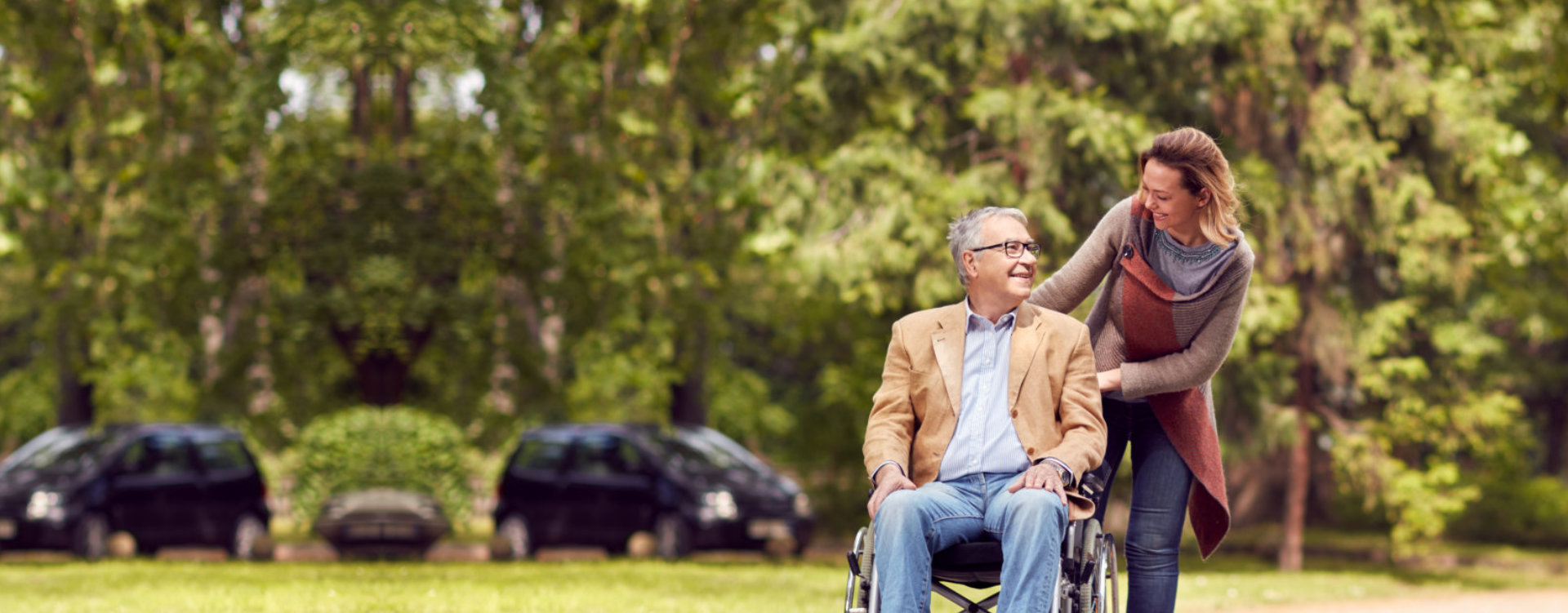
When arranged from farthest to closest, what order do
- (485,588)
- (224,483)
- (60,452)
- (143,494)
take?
(60,452)
(224,483)
(143,494)
(485,588)

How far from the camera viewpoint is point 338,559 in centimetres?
1168

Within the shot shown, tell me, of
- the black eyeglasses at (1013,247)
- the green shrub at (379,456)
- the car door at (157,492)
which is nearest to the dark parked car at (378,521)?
the green shrub at (379,456)

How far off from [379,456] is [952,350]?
21.3 feet

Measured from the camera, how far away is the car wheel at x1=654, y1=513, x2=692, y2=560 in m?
15.4

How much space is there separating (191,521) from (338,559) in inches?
143

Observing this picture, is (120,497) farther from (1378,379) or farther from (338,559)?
(1378,379)

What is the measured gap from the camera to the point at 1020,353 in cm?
507

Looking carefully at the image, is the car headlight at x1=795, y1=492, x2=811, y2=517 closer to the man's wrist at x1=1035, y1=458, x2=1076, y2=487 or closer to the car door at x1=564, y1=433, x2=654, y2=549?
the car door at x1=564, y1=433, x2=654, y2=549

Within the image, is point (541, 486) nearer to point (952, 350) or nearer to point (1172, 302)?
point (952, 350)

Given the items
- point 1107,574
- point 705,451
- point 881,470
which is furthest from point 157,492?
point 1107,574

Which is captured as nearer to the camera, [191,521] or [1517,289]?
[191,521]

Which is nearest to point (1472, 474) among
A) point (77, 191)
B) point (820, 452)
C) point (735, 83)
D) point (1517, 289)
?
point (1517, 289)

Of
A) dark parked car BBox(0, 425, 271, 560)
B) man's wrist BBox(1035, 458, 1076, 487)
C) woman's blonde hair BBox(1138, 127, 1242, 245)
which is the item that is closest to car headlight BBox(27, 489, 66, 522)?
dark parked car BBox(0, 425, 271, 560)

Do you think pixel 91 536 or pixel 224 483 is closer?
pixel 91 536
